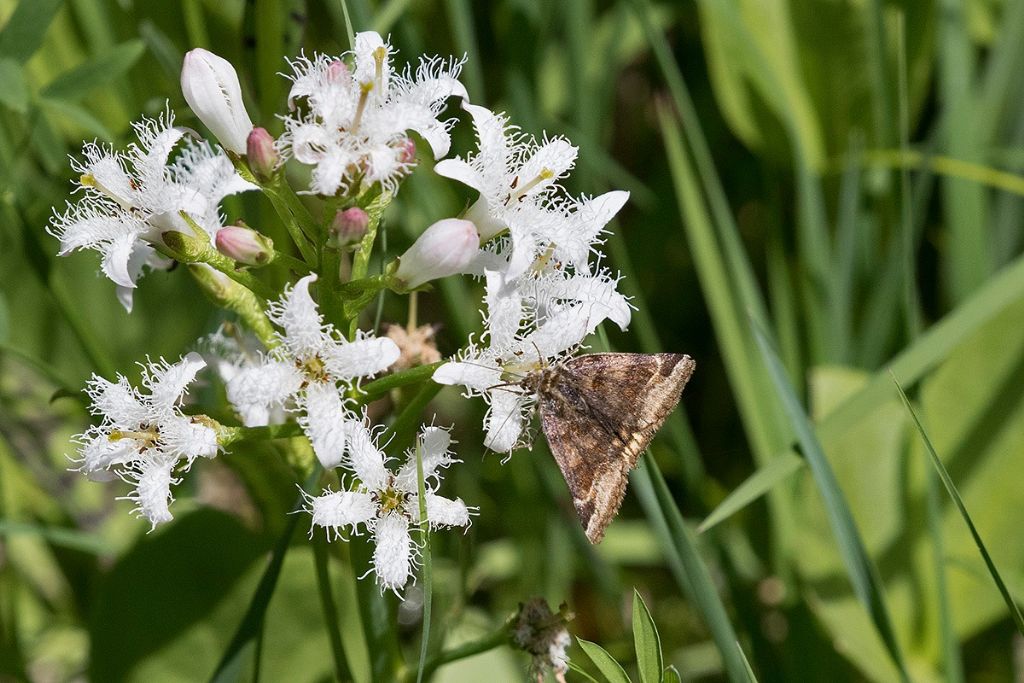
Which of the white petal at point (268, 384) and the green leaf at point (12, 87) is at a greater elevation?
the green leaf at point (12, 87)

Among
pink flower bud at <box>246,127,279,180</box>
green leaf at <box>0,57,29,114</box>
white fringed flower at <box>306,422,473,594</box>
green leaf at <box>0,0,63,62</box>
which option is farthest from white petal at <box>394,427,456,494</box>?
green leaf at <box>0,0,63,62</box>

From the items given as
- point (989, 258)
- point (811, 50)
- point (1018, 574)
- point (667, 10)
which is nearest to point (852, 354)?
point (989, 258)

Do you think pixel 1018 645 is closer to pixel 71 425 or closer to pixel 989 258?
pixel 989 258

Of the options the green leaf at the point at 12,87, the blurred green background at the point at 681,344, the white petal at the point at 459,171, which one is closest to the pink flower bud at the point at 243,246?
the white petal at the point at 459,171

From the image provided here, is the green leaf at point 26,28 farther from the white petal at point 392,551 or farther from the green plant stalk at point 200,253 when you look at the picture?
the white petal at point 392,551

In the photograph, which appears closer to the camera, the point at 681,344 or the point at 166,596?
the point at 166,596

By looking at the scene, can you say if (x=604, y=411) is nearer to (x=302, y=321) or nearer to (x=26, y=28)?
(x=302, y=321)

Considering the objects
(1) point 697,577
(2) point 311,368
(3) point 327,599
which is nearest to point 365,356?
(2) point 311,368
